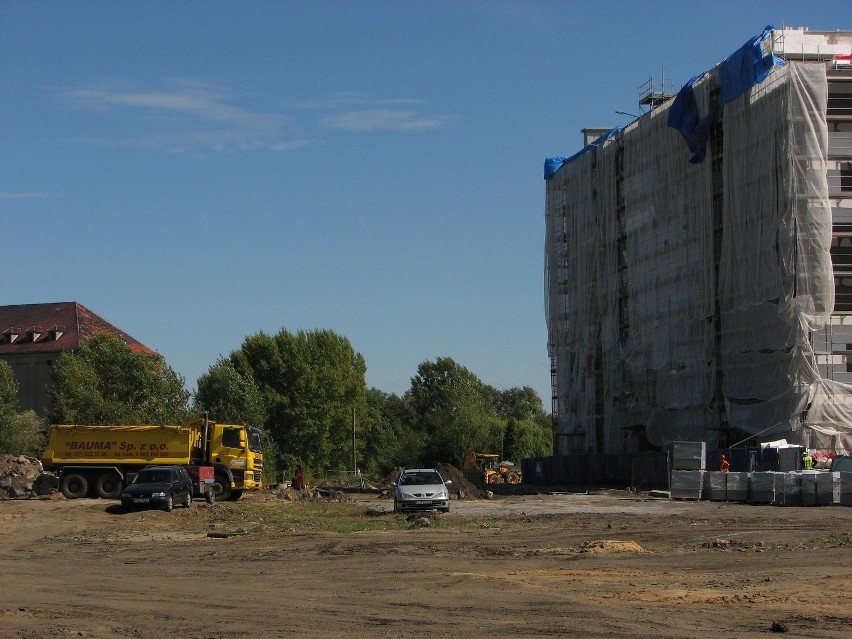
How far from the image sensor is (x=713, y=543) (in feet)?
70.8

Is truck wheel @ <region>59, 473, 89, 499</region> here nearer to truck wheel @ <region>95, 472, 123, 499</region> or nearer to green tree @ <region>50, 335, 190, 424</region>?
truck wheel @ <region>95, 472, 123, 499</region>

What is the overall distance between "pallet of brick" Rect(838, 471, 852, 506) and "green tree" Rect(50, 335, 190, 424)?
44826 millimetres

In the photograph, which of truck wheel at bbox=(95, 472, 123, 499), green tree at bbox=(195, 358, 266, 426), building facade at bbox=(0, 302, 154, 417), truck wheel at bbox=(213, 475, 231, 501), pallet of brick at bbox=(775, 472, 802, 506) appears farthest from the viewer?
building facade at bbox=(0, 302, 154, 417)

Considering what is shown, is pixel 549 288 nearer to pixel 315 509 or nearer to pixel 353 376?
pixel 353 376

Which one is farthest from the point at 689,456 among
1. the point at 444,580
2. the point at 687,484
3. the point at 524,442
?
the point at 524,442

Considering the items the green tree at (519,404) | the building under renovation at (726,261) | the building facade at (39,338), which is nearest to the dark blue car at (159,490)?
the building under renovation at (726,261)

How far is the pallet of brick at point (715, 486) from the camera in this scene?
1535 inches

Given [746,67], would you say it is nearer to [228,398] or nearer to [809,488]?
[809,488]

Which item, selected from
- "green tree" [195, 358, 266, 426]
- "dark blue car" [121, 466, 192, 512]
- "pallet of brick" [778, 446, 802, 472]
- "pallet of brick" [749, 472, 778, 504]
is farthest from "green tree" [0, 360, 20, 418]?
"pallet of brick" [749, 472, 778, 504]

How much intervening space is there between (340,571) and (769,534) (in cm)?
1097

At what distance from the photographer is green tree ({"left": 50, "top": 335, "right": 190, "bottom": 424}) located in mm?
69375

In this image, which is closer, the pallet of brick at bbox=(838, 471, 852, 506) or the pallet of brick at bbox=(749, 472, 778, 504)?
the pallet of brick at bbox=(838, 471, 852, 506)

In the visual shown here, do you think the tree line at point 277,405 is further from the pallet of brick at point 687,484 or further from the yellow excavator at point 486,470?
the pallet of brick at point 687,484

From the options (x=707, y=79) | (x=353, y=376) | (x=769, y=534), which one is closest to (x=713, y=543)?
(x=769, y=534)
